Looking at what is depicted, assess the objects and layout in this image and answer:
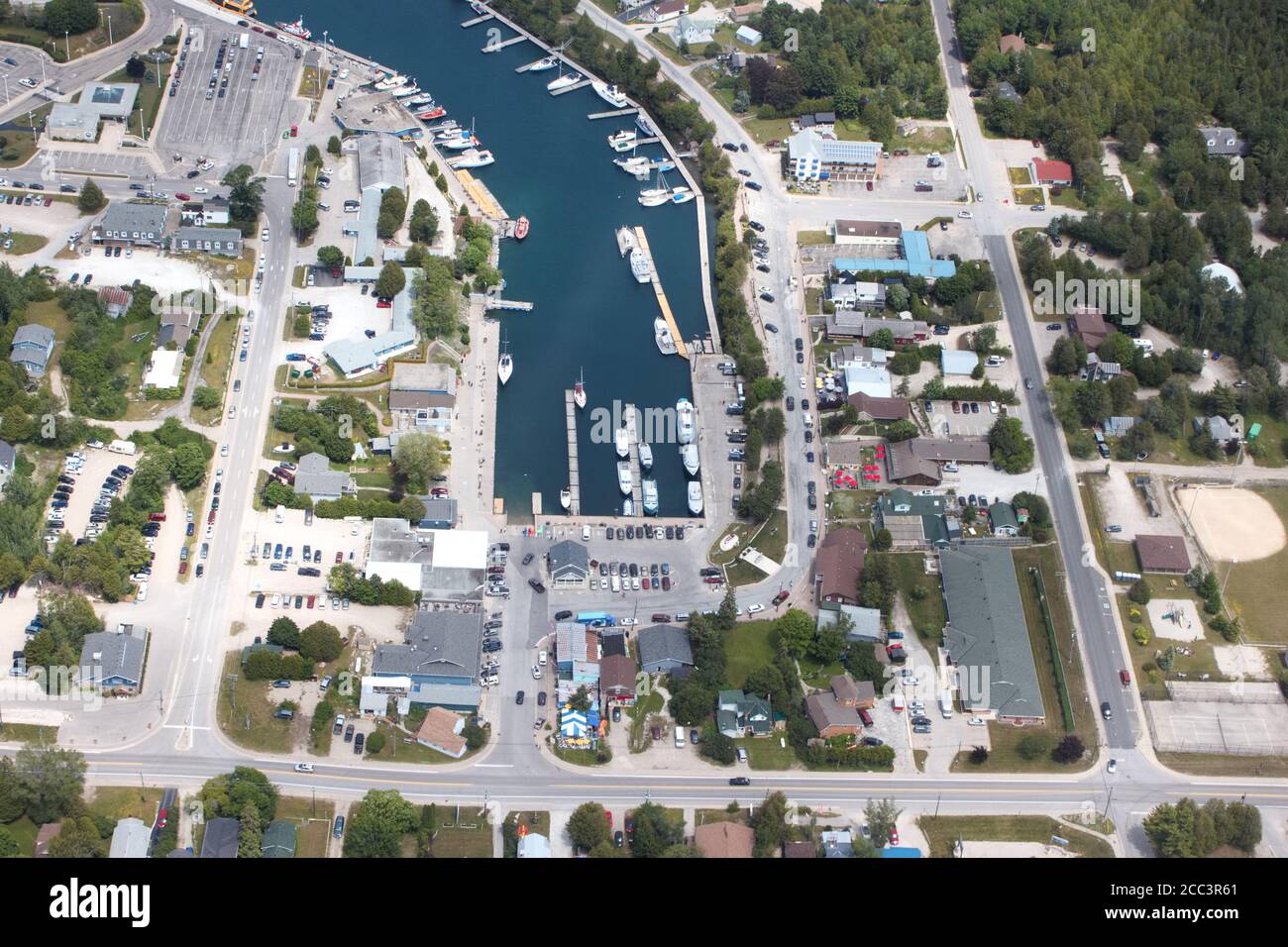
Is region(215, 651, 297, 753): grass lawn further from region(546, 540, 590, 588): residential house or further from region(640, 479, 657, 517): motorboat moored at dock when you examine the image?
region(640, 479, 657, 517): motorboat moored at dock

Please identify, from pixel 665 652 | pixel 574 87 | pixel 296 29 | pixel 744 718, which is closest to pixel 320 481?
pixel 665 652

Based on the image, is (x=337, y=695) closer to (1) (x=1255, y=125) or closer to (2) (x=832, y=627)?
(2) (x=832, y=627)

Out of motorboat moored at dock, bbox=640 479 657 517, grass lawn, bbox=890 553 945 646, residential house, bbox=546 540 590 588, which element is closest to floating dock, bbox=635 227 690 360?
motorboat moored at dock, bbox=640 479 657 517

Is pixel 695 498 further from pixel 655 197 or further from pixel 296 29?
pixel 296 29

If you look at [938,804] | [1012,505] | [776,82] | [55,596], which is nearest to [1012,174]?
[776,82]

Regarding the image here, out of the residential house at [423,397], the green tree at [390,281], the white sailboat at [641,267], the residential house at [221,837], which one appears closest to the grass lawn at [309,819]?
the residential house at [221,837]

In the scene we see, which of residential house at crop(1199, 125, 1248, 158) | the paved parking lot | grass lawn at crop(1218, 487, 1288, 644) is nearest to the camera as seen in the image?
grass lawn at crop(1218, 487, 1288, 644)

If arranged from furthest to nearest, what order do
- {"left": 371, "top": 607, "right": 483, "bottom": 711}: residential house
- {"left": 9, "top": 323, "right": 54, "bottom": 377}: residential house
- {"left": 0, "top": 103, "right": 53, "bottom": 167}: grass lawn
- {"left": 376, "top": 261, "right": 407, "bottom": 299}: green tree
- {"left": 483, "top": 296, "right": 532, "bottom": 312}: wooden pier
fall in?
{"left": 0, "top": 103, "right": 53, "bottom": 167}: grass lawn, {"left": 483, "top": 296, "right": 532, "bottom": 312}: wooden pier, {"left": 376, "top": 261, "right": 407, "bottom": 299}: green tree, {"left": 9, "top": 323, "right": 54, "bottom": 377}: residential house, {"left": 371, "top": 607, "right": 483, "bottom": 711}: residential house
